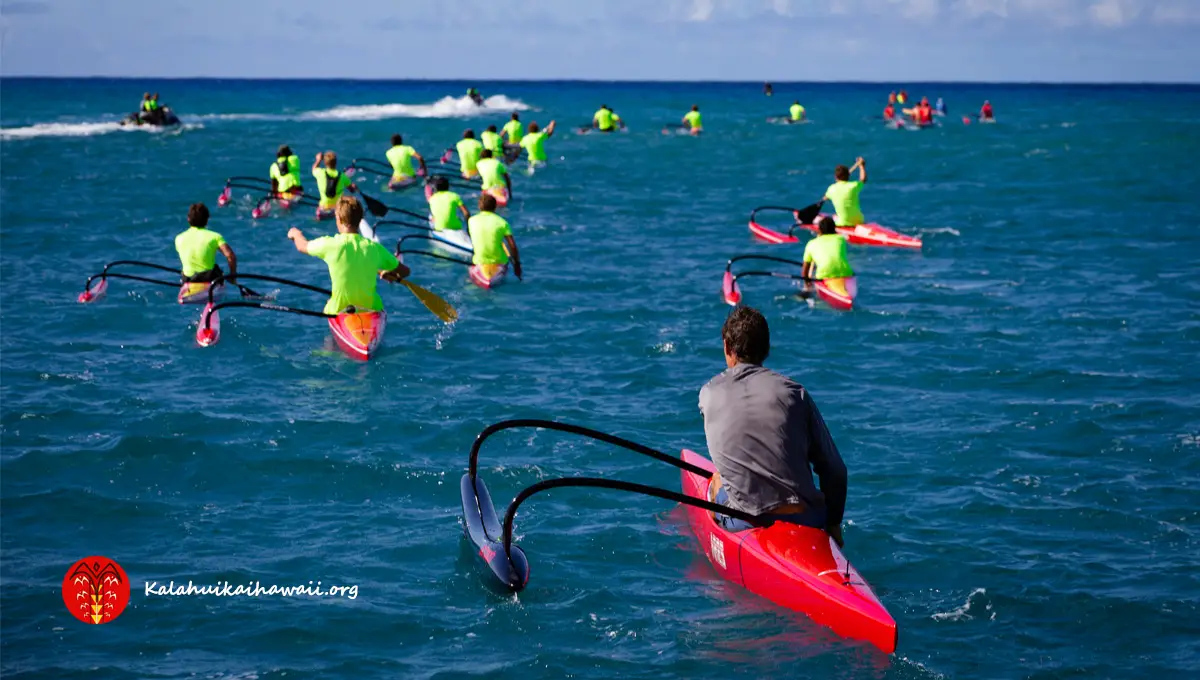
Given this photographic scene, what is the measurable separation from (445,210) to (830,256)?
765cm

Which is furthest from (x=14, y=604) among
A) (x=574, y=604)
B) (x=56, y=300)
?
(x=56, y=300)

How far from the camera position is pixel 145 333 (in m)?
16.6

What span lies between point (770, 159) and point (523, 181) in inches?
544

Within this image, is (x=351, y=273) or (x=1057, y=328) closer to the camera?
(x=351, y=273)

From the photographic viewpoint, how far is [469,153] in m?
31.6

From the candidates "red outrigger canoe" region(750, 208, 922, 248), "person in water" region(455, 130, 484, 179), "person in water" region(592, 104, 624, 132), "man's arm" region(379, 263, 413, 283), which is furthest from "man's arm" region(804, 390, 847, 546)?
"person in water" region(592, 104, 624, 132)

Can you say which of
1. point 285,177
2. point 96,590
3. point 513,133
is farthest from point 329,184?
point 96,590

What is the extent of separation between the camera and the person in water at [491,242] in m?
18.9

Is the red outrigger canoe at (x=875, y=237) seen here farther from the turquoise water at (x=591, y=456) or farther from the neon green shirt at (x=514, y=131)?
the neon green shirt at (x=514, y=131)

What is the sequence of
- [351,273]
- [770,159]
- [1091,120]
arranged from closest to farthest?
[351,273] → [770,159] → [1091,120]

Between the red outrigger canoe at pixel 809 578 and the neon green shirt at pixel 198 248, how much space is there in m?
10.7

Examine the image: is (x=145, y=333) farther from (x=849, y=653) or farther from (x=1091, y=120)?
(x=1091, y=120)

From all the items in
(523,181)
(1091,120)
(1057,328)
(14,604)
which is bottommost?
(14,604)

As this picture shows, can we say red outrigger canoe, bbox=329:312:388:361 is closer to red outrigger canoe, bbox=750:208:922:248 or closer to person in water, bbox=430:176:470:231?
person in water, bbox=430:176:470:231
